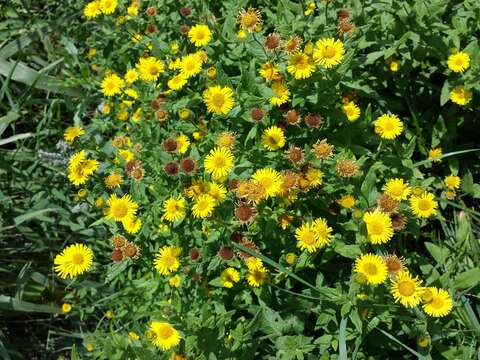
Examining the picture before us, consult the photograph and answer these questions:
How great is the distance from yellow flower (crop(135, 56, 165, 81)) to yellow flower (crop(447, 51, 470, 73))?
5.18 ft

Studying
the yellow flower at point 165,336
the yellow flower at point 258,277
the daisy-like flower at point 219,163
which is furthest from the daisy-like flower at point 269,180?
the yellow flower at point 165,336

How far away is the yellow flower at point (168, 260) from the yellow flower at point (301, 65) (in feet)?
3.37

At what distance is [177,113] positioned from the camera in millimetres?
2689

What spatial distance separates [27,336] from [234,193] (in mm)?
2174

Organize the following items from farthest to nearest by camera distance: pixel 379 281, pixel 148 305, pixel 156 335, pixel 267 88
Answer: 1. pixel 148 305
2. pixel 267 88
3. pixel 156 335
4. pixel 379 281

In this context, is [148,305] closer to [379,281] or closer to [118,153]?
[118,153]

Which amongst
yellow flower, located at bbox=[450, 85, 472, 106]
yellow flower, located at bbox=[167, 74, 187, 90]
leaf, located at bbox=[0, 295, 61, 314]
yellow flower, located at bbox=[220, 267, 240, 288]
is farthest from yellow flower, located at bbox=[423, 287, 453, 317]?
leaf, located at bbox=[0, 295, 61, 314]

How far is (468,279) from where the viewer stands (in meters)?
2.17

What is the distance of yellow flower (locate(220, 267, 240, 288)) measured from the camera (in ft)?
7.39

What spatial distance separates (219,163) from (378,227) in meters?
0.77

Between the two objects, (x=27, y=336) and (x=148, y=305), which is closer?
(x=148, y=305)

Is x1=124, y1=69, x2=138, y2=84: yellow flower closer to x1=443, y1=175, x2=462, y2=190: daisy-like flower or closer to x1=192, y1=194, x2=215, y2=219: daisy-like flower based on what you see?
x1=192, y1=194, x2=215, y2=219: daisy-like flower

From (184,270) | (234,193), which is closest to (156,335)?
(184,270)

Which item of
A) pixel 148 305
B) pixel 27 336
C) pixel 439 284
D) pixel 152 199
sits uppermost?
pixel 152 199
